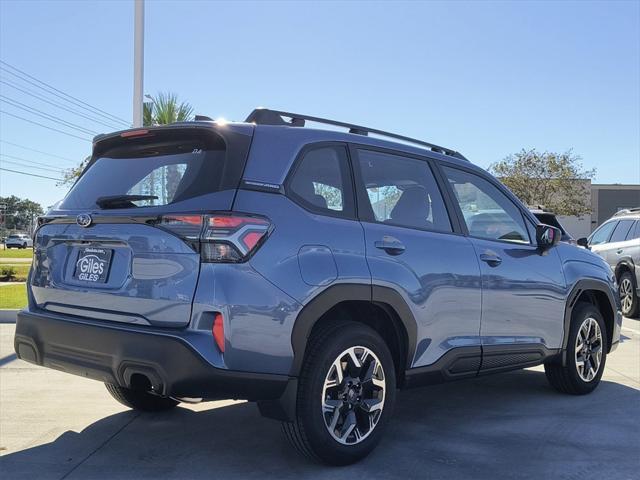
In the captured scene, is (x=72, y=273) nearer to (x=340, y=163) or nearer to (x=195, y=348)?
(x=195, y=348)

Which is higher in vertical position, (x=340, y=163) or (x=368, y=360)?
(x=340, y=163)

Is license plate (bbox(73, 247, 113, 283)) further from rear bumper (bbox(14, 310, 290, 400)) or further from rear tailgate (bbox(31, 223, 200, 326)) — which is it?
rear bumper (bbox(14, 310, 290, 400))

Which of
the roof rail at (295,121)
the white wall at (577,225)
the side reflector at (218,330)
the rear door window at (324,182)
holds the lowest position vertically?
the side reflector at (218,330)

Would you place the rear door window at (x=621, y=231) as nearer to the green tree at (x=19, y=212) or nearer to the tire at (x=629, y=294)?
the tire at (x=629, y=294)

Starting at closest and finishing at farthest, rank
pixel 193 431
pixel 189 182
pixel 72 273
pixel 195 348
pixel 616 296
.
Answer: pixel 195 348 → pixel 189 182 → pixel 72 273 → pixel 193 431 → pixel 616 296

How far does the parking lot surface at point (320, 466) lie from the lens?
3.59 meters

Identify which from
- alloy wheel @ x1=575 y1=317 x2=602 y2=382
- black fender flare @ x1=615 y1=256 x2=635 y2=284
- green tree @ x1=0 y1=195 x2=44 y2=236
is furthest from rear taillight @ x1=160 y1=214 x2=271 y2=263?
green tree @ x1=0 y1=195 x2=44 y2=236

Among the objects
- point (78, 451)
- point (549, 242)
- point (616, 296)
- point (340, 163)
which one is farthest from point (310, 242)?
point (616, 296)

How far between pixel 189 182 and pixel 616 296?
4.33 meters

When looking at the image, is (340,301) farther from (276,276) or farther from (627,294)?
(627,294)

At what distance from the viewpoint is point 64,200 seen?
3912mm

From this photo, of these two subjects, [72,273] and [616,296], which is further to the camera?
[616,296]

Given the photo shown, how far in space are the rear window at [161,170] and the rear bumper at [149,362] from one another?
688 mm

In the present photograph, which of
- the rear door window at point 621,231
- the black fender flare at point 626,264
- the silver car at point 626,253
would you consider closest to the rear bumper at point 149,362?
the silver car at point 626,253
